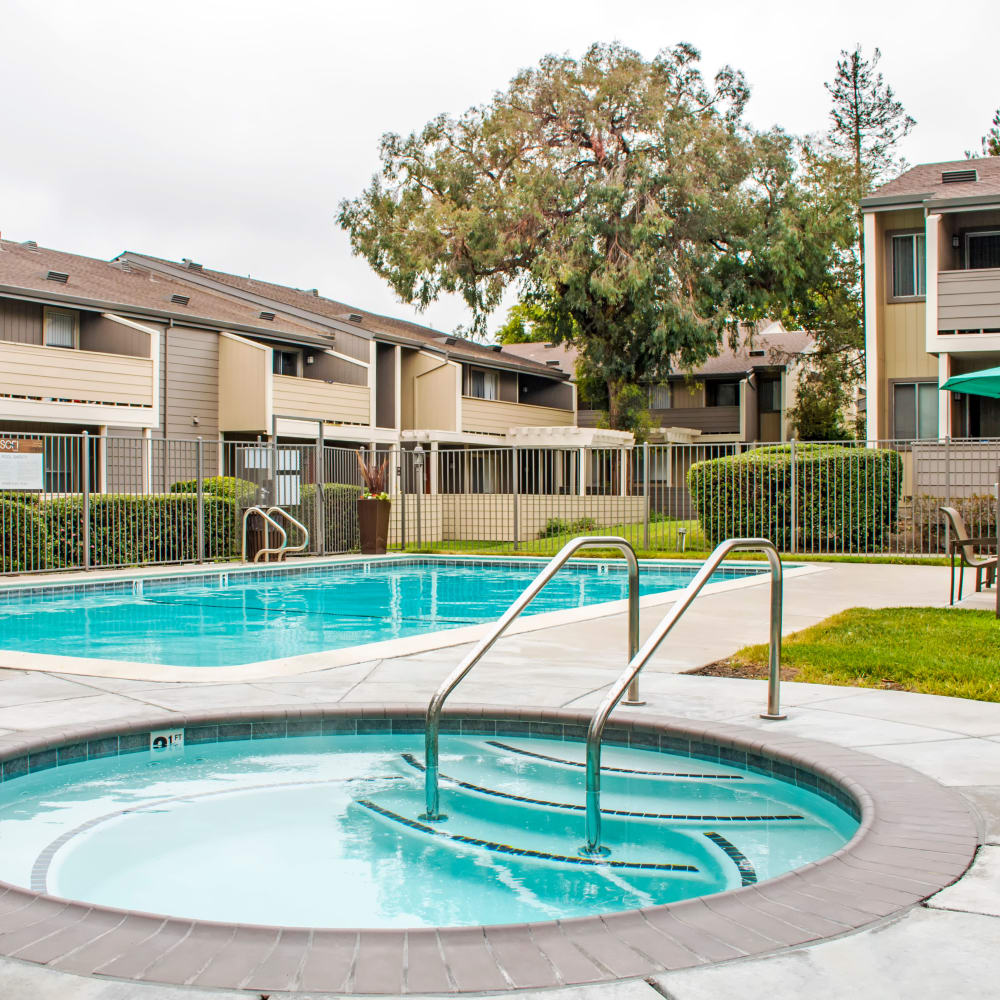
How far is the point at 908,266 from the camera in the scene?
22.8 metres

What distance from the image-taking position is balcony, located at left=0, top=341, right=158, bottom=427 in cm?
2173

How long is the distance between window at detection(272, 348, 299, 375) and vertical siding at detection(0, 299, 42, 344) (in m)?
7.18

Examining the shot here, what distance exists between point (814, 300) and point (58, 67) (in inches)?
1041

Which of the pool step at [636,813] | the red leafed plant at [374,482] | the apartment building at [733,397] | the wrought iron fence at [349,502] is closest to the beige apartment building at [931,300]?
the wrought iron fence at [349,502]

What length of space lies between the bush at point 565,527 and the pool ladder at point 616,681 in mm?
17675

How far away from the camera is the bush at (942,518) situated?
55.3 ft

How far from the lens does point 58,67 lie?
71.9ft

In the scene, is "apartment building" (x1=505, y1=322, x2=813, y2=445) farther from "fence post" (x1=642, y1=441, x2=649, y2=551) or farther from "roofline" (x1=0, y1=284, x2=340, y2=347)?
"fence post" (x1=642, y1=441, x2=649, y2=551)

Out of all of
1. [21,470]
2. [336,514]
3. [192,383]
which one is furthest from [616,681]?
[192,383]

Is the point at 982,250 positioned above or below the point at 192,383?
above

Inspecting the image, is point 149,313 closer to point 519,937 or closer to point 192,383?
point 192,383

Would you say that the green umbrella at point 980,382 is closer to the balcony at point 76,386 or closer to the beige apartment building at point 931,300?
the beige apartment building at point 931,300

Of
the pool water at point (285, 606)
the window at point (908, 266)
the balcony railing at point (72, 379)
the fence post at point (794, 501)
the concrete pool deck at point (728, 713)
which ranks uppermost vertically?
Answer: the window at point (908, 266)

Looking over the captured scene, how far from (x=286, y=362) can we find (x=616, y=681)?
26714 millimetres
